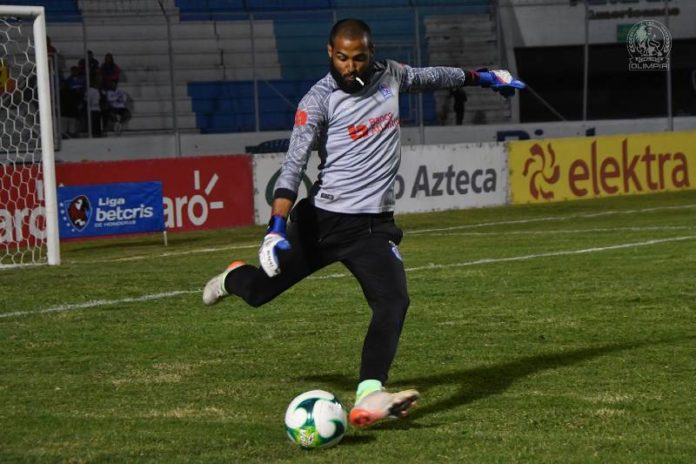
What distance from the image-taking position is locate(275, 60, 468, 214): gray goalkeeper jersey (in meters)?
6.60

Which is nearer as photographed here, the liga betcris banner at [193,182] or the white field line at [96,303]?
the white field line at [96,303]

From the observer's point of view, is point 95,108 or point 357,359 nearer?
point 357,359

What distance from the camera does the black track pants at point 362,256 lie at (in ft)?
21.8

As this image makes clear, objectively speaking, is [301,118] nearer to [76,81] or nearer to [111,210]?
[111,210]

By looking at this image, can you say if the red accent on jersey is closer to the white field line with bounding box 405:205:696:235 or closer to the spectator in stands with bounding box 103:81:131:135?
the white field line with bounding box 405:205:696:235

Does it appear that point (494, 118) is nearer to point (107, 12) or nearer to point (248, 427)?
point (107, 12)

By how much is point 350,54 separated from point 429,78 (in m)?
0.82

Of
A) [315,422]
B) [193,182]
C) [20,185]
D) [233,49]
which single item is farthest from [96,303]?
[233,49]

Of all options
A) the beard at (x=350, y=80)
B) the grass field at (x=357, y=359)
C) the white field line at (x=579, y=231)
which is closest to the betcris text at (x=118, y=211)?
the grass field at (x=357, y=359)

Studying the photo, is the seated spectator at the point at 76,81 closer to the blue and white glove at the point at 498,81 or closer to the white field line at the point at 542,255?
the white field line at the point at 542,255

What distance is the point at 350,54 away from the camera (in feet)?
21.4

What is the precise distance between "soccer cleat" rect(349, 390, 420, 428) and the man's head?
1.48 meters

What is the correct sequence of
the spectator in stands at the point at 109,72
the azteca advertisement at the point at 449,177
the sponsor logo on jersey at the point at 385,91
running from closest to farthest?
the sponsor logo on jersey at the point at 385,91, the azteca advertisement at the point at 449,177, the spectator in stands at the point at 109,72

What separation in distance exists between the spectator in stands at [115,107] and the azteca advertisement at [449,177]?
5961 mm
